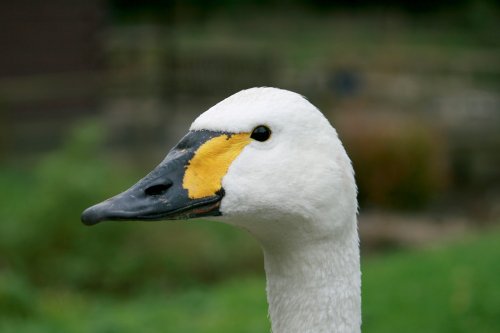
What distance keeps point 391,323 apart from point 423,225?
4.93 meters

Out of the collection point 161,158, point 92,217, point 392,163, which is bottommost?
point 161,158

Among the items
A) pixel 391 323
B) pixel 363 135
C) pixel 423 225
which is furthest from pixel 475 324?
pixel 363 135

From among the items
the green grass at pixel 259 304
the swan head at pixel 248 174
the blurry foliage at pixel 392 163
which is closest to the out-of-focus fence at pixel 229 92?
the blurry foliage at pixel 392 163

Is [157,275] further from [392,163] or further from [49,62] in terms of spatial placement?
[49,62]

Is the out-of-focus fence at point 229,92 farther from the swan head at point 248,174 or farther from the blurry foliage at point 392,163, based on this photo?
the swan head at point 248,174

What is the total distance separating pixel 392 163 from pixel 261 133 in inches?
367

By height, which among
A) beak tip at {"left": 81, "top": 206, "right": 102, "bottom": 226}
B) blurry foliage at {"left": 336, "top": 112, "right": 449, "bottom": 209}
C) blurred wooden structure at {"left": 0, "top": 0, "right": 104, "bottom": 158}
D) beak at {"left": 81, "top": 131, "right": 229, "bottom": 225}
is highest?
beak at {"left": 81, "top": 131, "right": 229, "bottom": 225}

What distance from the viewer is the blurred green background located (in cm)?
645

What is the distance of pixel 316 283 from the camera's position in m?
2.52

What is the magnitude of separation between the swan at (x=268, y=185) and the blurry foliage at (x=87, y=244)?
540 cm

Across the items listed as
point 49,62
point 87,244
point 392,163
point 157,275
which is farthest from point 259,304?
point 49,62

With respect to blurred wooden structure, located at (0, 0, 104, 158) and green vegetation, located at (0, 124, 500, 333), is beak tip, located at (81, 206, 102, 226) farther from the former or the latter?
blurred wooden structure, located at (0, 0, 104, 158)

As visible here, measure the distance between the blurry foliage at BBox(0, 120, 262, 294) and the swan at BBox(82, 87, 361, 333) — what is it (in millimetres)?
5396

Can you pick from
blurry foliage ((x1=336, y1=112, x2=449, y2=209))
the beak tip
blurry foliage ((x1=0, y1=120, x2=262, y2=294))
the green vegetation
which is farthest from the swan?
blurry foliage ((x1=336, y1=112, x2=449, y2=209))
